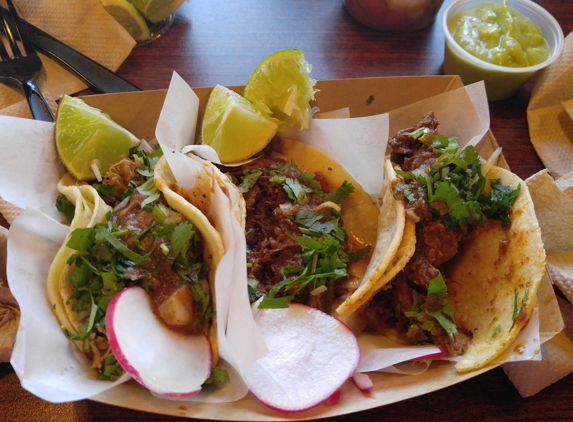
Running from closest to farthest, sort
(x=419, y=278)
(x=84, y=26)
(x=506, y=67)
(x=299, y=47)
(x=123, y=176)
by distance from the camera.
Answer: (x=419, y=278) < (x=123, y=176) < (x=506, y=67) < (x=84, y=26) < (x=299, y=47)

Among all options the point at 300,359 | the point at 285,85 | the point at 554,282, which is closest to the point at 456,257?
the point at 554,282

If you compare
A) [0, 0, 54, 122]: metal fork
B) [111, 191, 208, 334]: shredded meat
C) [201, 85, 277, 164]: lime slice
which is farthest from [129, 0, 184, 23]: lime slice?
[111, 191, 208, 334]: shredded meat

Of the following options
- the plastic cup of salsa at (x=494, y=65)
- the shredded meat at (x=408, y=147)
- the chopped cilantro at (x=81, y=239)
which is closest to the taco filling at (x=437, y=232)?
the shredded meat at (x=408, y=147)

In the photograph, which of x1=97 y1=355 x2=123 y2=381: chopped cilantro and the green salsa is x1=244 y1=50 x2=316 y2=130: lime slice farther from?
x1=97 y1=355 x2=123 y2=381: chopped cilantro

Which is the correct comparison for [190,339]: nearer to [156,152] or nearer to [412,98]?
[156,152]

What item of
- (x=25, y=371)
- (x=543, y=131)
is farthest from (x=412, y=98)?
(x=25, y=371)

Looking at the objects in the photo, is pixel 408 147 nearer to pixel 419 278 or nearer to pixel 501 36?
pixel 419 278
